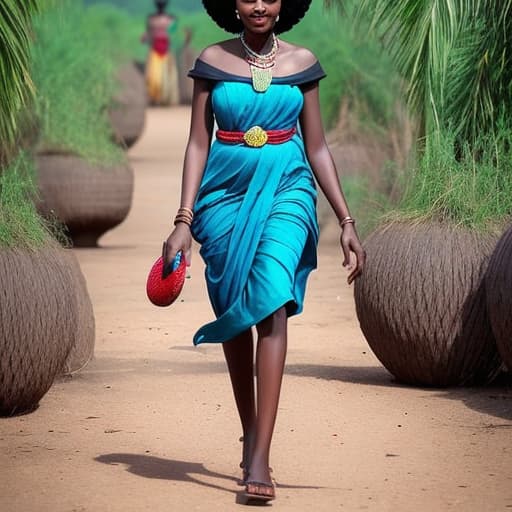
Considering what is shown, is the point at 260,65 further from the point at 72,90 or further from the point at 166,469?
the point at 72,90

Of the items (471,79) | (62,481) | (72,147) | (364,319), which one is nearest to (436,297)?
(364,319)

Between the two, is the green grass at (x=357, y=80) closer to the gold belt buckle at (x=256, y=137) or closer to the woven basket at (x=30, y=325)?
the woven basket at (x=30, y=325)

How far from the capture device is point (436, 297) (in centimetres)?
647

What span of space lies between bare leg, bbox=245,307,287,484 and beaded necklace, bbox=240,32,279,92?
731mm

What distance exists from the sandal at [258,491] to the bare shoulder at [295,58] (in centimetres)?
133

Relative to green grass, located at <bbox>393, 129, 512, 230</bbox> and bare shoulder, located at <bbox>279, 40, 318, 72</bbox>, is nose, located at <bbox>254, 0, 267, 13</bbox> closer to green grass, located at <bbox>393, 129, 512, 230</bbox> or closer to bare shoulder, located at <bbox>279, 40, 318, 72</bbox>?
Result: bare shoulder, located at <bbox>279, 40, 318, 72</bbox>

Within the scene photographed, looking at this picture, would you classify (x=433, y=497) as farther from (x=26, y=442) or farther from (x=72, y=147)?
(x=72, y=147)

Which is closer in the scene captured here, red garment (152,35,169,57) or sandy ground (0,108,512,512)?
sandy ground (0,108,512,512)

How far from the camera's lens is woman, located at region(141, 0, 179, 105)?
3306cm

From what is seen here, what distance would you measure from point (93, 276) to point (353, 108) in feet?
13.1

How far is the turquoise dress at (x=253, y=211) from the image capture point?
188 inches

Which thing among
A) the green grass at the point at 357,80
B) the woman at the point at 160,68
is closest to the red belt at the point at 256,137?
the green grass at the point at 357,80

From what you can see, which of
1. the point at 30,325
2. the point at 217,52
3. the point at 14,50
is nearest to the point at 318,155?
the point at 217,52

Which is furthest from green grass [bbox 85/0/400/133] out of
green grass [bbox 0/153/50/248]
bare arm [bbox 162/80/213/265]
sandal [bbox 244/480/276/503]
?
sandal [bbox 244/480/276/503]
